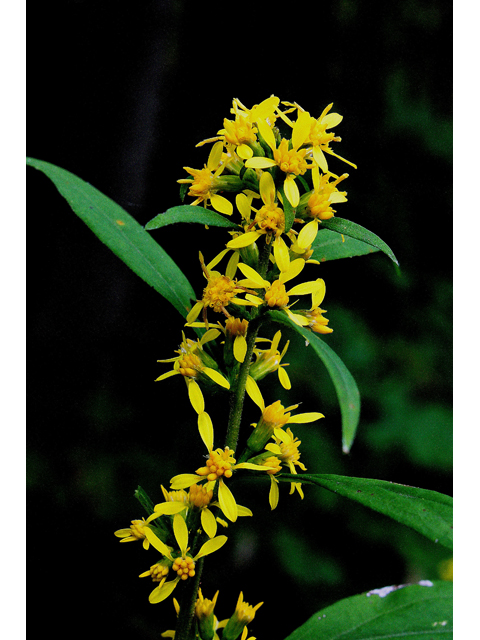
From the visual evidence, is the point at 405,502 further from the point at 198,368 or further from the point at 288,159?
the point at 288,159

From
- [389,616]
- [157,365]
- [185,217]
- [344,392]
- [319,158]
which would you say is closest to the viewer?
[344,392]

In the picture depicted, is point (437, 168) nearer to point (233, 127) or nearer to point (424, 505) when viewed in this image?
point (233, 127)

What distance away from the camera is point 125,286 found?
91.9 inches

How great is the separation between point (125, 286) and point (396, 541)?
5.17 ft

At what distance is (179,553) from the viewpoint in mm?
868

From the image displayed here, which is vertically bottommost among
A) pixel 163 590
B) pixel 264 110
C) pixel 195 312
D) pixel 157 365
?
pixel 163 590

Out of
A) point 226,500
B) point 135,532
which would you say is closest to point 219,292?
point 226,500

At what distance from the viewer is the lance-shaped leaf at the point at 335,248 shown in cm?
96

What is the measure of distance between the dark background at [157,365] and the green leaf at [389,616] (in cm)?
113

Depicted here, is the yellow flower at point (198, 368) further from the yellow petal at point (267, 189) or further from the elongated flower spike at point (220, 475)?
the yellow petal at point (267, 189)

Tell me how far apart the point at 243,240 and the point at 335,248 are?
0.23 meters

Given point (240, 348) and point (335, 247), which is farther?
point (335, 247)

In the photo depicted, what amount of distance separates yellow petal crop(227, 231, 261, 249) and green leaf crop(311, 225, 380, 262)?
18cm
